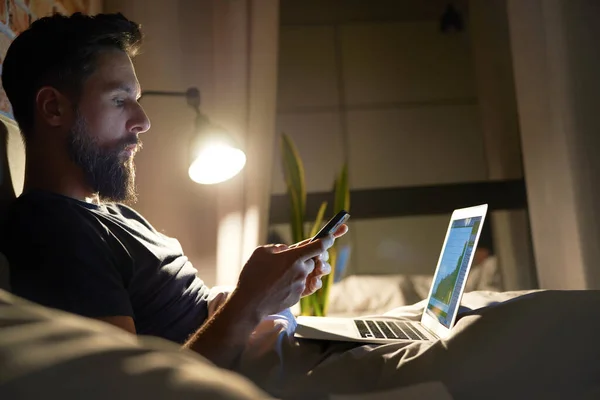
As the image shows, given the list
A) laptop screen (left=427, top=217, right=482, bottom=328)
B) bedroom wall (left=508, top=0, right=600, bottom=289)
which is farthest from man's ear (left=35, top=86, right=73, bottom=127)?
bedroom wall (left=508, top=0, right=600, bottom=289)

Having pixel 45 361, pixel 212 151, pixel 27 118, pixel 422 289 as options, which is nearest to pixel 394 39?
pixel 422 289

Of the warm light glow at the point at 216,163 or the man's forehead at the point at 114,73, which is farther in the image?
the warm light glow at the point at 216,163

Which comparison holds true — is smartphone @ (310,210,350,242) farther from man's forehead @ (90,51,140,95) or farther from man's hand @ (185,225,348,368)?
man's forehead @ (90,51,140,95)

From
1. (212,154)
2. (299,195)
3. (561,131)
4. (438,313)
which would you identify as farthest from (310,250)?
(561,131)

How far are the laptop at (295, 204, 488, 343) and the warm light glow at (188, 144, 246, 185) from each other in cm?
64

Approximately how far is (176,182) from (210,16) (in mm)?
696

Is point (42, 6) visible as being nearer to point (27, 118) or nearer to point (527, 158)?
point (27, 118)

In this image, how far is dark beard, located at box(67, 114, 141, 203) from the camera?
953 millimetres

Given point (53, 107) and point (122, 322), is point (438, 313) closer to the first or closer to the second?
point (122, 322)

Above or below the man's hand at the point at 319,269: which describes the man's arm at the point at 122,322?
below

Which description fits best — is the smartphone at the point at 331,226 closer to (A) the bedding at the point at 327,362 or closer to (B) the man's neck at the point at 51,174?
(A) the bedding at the point at 327,362

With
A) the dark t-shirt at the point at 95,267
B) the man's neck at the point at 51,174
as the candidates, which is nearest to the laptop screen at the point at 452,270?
the dark t-shirt at the point at 95,267

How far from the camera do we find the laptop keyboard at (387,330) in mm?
811

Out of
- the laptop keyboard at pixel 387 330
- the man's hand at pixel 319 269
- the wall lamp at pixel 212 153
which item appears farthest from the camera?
the wall lamp at pixel 212 153
